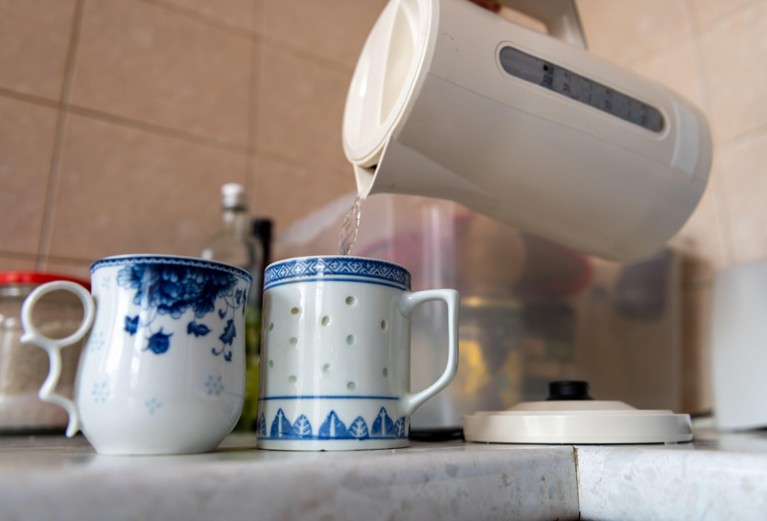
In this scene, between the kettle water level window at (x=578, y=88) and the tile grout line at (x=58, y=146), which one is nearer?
the kettle water level window at (x=578, y=88)

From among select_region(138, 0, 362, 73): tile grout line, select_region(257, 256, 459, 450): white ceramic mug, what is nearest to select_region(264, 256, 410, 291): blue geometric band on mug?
select_region(257, 256, 459, 450): white ceramic mug

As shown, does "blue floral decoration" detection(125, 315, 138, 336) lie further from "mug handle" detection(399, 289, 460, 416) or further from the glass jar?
the glass jar

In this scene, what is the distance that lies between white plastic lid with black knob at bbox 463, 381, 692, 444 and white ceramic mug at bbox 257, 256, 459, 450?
62mm

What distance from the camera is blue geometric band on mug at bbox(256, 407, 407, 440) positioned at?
362 millimetres

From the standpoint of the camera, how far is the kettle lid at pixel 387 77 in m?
0.44

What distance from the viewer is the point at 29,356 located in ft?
1.86

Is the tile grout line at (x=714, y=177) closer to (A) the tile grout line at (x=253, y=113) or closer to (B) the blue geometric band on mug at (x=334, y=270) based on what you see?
(B) the blue geometric band on mug at (x=334, y=270)

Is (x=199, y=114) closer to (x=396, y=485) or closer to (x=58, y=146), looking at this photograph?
(x=58, y=146)

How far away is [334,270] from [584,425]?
0.19m

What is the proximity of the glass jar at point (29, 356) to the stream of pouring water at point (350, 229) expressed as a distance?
0.27 m

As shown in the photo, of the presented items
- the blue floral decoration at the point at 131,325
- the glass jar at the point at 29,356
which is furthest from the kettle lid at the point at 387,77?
the glass jar at the point at 29,356

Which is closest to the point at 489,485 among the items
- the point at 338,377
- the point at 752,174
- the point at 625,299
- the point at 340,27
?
the point at 338,377

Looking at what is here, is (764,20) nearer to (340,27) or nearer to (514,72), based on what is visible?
(514,72)

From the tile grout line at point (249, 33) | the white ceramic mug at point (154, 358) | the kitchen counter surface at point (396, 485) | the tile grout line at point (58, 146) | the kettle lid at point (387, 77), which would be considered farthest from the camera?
the tile grout line at point (249, 33)
